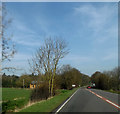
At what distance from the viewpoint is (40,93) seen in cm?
2102

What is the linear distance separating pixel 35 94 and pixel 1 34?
13437mm

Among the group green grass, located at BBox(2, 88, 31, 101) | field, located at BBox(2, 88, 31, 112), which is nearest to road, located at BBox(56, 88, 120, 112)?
field, located at BBox(2, 88, 31, 112)

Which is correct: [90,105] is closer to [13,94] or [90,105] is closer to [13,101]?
[13,101]

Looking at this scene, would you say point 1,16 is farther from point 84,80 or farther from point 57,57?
point 84,80

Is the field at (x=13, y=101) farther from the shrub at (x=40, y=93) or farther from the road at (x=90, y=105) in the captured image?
the road at (x=90, y=105)

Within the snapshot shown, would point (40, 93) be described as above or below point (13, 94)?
above

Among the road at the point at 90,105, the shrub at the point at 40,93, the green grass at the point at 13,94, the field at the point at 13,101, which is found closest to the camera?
the road at the point at 90,105

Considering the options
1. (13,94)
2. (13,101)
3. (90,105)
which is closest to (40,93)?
(13,101)

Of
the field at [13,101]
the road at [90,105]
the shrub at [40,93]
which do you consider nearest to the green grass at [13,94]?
the field at [13,101]

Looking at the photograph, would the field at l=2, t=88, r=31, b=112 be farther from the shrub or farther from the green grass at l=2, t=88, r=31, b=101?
the shrub

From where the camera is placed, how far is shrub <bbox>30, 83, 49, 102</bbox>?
1945cm

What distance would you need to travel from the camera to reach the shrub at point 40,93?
19453 mm

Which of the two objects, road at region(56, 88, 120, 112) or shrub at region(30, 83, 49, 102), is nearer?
road at region(56, 88, 120, 112)

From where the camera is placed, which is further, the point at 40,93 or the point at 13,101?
the point at 40,93
